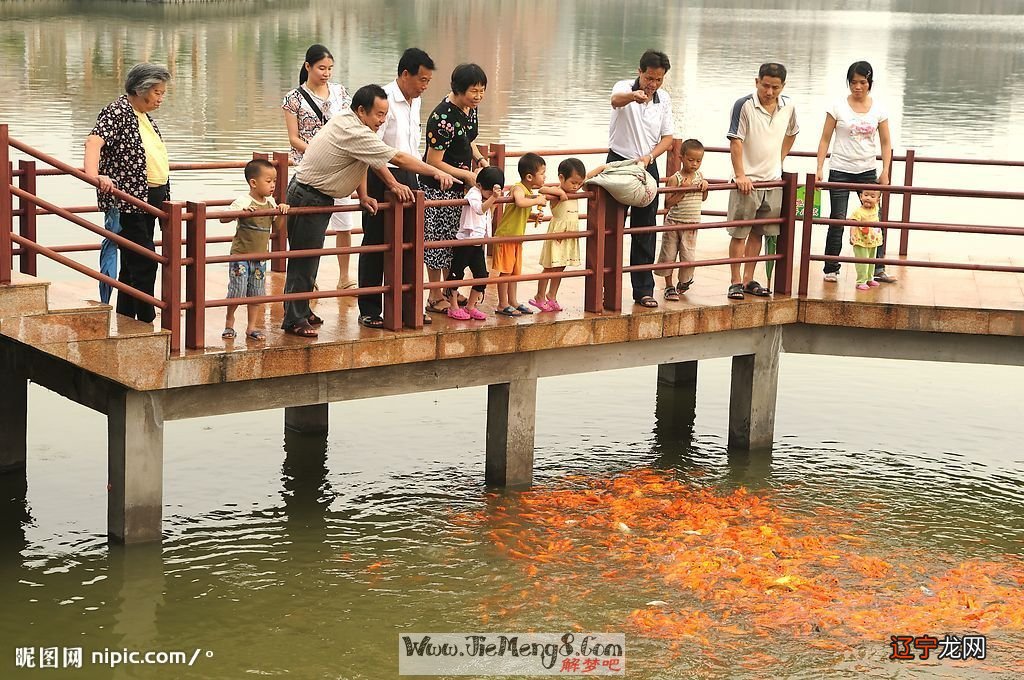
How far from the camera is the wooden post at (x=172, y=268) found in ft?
30.7

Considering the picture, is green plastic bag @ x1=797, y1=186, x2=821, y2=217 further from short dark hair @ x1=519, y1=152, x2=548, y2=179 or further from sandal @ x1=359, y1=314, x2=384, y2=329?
sandal @ x1=359, y1=314, x2=384, y2=329

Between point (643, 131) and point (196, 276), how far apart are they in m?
3.55

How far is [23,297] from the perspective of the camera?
8.96 metres

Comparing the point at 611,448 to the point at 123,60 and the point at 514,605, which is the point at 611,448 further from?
the point at 123,60

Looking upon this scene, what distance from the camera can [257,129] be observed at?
2984 centimetres

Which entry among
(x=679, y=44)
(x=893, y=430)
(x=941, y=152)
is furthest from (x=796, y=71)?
(x=893, y=430)

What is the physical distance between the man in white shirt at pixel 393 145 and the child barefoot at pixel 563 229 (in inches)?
38.6

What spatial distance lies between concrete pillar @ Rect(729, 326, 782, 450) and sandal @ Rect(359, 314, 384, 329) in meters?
3.14

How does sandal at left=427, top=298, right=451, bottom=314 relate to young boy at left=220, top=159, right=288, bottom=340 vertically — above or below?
below

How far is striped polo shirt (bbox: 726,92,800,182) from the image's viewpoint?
11.6m

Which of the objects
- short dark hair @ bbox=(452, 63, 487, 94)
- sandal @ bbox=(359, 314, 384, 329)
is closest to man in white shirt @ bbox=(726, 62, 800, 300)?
short dark hair @ bbox=(452, 63, 487, 94)

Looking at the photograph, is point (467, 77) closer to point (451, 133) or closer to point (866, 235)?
point (451, 133)

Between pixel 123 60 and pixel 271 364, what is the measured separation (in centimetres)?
3372

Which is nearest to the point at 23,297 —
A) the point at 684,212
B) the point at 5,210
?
the point at 5,210
